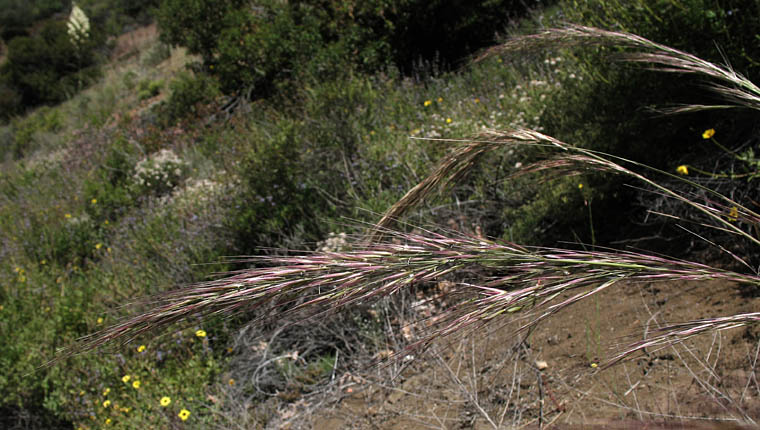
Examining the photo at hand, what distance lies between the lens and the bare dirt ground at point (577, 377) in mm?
1778

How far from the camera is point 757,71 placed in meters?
2.60

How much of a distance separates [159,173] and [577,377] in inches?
228

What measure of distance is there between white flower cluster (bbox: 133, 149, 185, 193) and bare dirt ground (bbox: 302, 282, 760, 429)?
15.1ft

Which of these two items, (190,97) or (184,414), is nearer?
(184,414)

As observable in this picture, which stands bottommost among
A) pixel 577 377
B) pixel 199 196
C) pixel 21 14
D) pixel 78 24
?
pixel 577 377

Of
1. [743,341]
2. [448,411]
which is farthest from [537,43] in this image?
[448,411]

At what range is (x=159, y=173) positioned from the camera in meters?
6.39

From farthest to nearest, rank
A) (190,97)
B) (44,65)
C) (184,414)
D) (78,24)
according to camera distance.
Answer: (44,65), (78,24), (190,97), (184,414)

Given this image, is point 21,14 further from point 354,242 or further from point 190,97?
point 354,242

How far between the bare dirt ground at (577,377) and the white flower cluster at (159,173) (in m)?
4.61

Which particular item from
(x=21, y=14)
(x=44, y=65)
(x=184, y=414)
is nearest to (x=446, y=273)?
(x=184, y=414)

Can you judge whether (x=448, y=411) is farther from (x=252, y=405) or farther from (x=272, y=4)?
(x=272, y=4)

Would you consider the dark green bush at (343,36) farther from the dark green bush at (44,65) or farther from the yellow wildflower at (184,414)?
the dark green bush at (44,65)

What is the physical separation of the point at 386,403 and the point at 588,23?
2.77m
